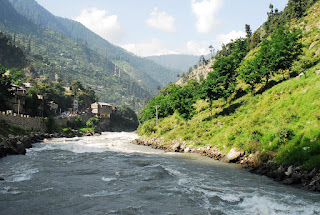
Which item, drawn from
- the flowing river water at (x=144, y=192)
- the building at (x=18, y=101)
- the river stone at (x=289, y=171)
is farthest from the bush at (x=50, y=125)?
the river stone at (x=289, y=171)

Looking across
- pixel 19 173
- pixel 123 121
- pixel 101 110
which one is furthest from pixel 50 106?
pixel 19 173

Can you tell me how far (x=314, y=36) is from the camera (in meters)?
57.3

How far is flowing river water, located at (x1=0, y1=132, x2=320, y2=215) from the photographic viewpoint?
13.0 meters

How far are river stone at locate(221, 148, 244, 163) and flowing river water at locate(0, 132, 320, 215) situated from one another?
382 cm

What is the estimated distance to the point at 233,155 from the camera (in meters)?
28.1

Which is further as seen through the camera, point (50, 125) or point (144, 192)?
point (50, 125)

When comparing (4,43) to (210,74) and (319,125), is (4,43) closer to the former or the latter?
(210,74)

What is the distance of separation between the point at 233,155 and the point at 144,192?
15865 millimetres

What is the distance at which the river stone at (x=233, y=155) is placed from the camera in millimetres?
27766

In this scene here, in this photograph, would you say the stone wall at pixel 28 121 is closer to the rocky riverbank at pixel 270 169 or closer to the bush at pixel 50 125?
the bush at pixel 50 125

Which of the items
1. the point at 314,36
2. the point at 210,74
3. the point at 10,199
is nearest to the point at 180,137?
the point at 210,74

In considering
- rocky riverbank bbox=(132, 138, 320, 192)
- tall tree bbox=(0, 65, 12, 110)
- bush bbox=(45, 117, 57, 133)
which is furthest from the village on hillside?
rocky riverbank bbox=(132, 138, 320, 192)

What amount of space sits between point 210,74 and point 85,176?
4192 centimetres

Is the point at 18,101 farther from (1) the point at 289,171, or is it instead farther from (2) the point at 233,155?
(1) the point at 289,171
